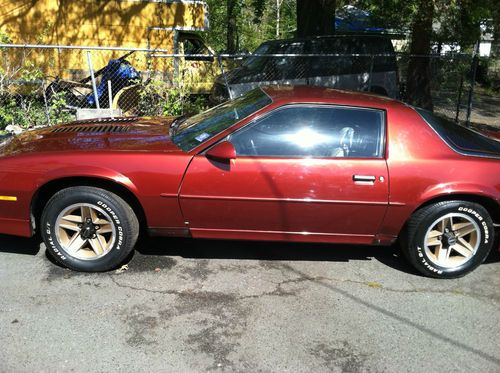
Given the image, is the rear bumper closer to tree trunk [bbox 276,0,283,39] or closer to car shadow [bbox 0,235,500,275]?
car shadow [bbox 0,235,500,275]

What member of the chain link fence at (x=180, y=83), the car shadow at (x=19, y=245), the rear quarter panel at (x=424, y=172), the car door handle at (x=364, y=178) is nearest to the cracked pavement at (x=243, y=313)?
the car shadow at (x=19, y=245)

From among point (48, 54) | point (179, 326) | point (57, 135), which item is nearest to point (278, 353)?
point (179, 326)

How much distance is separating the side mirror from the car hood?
27 centimetres

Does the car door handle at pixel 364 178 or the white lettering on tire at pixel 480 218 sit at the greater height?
the car door handle at pixel 364 178

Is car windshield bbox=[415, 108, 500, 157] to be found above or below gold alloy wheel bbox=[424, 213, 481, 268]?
above

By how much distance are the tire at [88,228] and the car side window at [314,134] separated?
105 centimetres

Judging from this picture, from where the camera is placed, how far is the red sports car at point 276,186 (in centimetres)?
385

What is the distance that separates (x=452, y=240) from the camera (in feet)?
13.4

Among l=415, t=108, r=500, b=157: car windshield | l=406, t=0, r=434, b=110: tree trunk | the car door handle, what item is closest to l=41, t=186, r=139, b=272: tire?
the car door handle

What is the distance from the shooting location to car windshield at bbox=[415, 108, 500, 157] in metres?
4.08

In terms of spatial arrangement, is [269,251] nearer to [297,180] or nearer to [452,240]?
[297,180]

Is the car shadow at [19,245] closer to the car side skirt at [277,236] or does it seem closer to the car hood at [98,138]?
the car hood at [98,138]

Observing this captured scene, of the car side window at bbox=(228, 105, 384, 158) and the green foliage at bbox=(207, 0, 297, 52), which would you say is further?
the green foliage at bbox=(207, 0, 297, 52)

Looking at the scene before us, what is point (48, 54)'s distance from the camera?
12.9m
